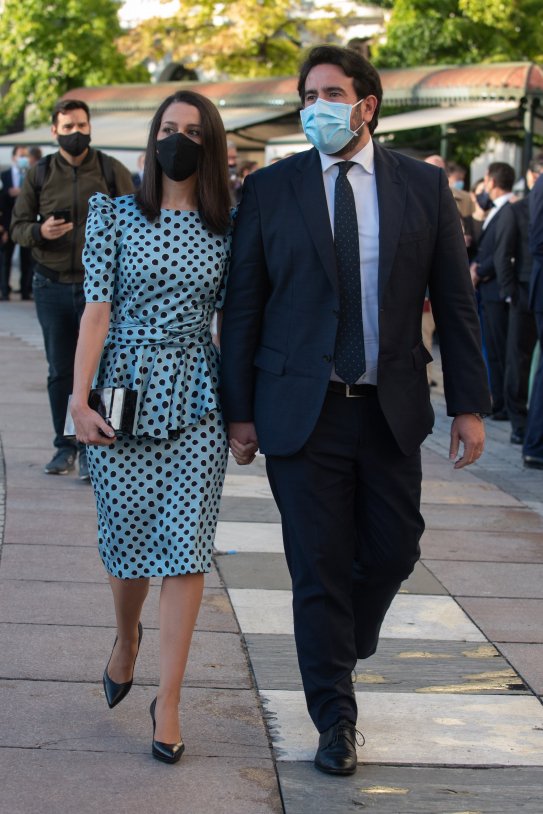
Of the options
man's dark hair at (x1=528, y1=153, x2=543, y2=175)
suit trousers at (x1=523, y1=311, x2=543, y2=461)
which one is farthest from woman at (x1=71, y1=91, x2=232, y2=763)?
man's dark hair at (x1=528, y1=153, x2=543, y2=175)

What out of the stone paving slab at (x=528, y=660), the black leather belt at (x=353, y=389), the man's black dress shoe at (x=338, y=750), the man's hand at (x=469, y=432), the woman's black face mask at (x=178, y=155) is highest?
the woman's black face mask at (x=178, y=155)

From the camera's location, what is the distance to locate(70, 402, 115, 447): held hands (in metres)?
4.05

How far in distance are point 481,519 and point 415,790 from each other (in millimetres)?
3901

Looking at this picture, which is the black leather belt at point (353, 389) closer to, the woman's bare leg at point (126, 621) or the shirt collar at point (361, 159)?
the shirt collar at point (361, 159)

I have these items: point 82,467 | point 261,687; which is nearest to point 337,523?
point 261,687

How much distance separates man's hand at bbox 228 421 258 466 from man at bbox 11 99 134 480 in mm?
3645

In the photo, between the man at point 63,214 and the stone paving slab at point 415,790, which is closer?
the stone paving slab at point 415,790

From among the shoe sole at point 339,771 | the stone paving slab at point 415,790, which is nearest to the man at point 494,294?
the stone paving slab at point 415,790

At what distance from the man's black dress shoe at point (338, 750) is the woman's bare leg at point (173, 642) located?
1.35 ft

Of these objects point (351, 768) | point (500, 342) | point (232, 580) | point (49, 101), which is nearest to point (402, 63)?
point (49, 101)

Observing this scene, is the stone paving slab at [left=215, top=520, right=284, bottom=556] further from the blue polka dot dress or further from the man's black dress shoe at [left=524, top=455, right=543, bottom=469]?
the man's black dress shoe at [left=524, top=455, right=543, bottom=469]

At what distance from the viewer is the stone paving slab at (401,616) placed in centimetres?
546

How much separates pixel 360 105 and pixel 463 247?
0.52m

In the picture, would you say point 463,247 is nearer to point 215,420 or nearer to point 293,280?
point 293,280
